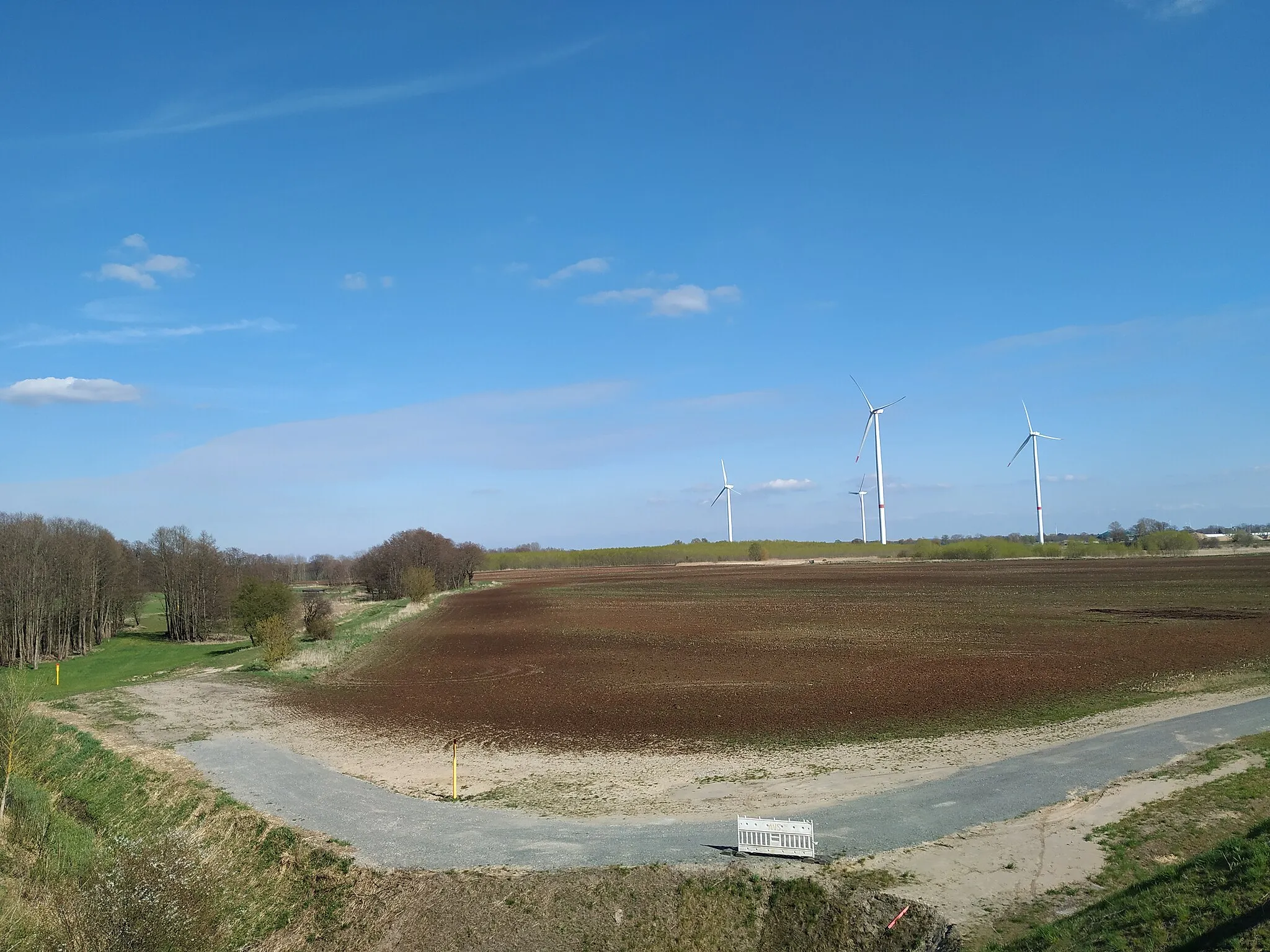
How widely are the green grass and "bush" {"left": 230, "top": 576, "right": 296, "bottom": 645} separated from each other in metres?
2.09

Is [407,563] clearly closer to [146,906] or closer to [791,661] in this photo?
[791,661]

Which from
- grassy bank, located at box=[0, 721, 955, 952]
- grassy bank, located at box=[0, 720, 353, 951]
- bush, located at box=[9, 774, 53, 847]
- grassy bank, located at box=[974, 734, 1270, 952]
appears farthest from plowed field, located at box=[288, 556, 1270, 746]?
grassy bank, located at box=[0, 721, 955, 952]

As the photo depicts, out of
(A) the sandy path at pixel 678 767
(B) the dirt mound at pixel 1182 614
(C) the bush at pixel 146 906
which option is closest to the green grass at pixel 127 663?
(A) the sandy path at pixel 678 767

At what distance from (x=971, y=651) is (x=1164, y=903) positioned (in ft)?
103

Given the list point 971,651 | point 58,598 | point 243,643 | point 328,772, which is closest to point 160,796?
point 328,772

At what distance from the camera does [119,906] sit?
12391 mm

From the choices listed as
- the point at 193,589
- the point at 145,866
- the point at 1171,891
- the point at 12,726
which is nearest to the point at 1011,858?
the point at 1171,891

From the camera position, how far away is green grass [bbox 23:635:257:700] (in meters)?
44.4

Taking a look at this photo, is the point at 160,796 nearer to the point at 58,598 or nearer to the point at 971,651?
the point at 971,651

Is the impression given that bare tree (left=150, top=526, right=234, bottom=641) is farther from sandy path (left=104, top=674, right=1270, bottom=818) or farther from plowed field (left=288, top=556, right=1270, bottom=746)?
sandy path (left=104, top=674, right=1270, bottom=818)

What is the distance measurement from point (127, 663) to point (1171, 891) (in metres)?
64.8

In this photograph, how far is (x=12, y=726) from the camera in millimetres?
22969

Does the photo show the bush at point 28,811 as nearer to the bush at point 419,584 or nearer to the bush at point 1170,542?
the bush at point 419,584

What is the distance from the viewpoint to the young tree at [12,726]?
74.5ft
